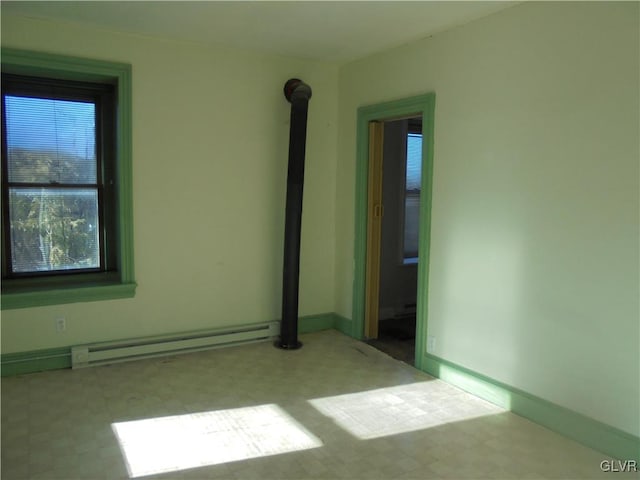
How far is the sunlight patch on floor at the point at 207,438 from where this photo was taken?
Answer: 2609 millimetres

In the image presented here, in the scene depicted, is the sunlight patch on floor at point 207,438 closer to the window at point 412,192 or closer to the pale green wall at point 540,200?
the pale green wall at point 540,200

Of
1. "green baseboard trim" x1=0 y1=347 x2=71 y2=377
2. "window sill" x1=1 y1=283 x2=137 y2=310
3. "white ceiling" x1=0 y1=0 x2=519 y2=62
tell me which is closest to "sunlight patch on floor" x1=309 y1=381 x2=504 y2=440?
"window sill" x1=1 y1=283 x2=137 y2=310

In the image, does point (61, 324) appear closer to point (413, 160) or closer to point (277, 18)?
point (277, 18)

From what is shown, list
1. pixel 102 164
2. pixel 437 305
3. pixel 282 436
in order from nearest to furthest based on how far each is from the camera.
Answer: pixel 282 436 < pixel 437 305 < pixel 102 164

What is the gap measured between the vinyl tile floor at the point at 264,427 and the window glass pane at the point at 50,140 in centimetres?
153

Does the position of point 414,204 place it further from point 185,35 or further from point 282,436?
point 282,436

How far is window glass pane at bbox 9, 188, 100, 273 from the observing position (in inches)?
153

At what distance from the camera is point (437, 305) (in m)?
3.79

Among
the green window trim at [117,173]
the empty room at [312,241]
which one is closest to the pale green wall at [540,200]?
the empty room at [312,241]

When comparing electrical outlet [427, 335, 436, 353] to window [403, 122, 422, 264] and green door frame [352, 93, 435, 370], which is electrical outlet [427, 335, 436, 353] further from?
window [403, 122, 422, 264]

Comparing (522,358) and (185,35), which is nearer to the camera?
(522,358)

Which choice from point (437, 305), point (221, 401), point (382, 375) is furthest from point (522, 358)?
point (221, 401)

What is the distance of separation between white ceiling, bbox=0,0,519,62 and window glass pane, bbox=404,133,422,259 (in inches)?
64.5

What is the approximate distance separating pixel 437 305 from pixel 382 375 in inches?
26.5
